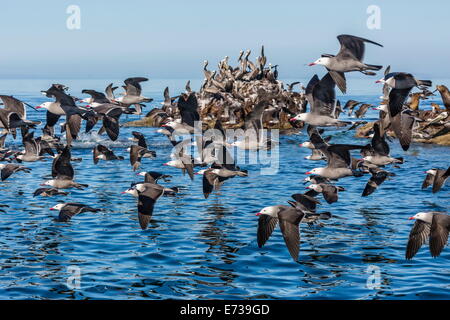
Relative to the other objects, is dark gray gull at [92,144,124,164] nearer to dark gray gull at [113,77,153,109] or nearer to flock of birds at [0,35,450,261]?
flock of birds at [0,35,450,261]

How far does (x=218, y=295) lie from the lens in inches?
493

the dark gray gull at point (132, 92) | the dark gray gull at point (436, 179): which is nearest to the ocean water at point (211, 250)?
the dark gray gull at point (436, 179)

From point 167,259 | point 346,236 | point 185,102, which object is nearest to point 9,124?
point 185,102

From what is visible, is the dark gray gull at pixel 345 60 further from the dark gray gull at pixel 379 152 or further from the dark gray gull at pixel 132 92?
the dark gray gull at pixel 132 92

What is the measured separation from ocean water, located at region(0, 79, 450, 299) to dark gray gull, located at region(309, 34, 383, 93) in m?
4.46

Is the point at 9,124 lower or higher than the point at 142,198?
higher

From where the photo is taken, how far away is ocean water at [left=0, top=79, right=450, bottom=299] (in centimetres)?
1294

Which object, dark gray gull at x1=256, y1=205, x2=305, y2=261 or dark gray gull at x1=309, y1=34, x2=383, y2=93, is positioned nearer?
dark gray gull at x1=256, y1=205, x2=305, y2=261

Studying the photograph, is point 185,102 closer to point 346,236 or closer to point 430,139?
point 346,236

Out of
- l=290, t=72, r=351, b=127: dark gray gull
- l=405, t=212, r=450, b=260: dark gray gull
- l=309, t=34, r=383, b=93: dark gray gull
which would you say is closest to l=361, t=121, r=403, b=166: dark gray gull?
l=290, t=72, r=351, b=127: dark gray gull

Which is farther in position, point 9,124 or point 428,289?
point 9,124
